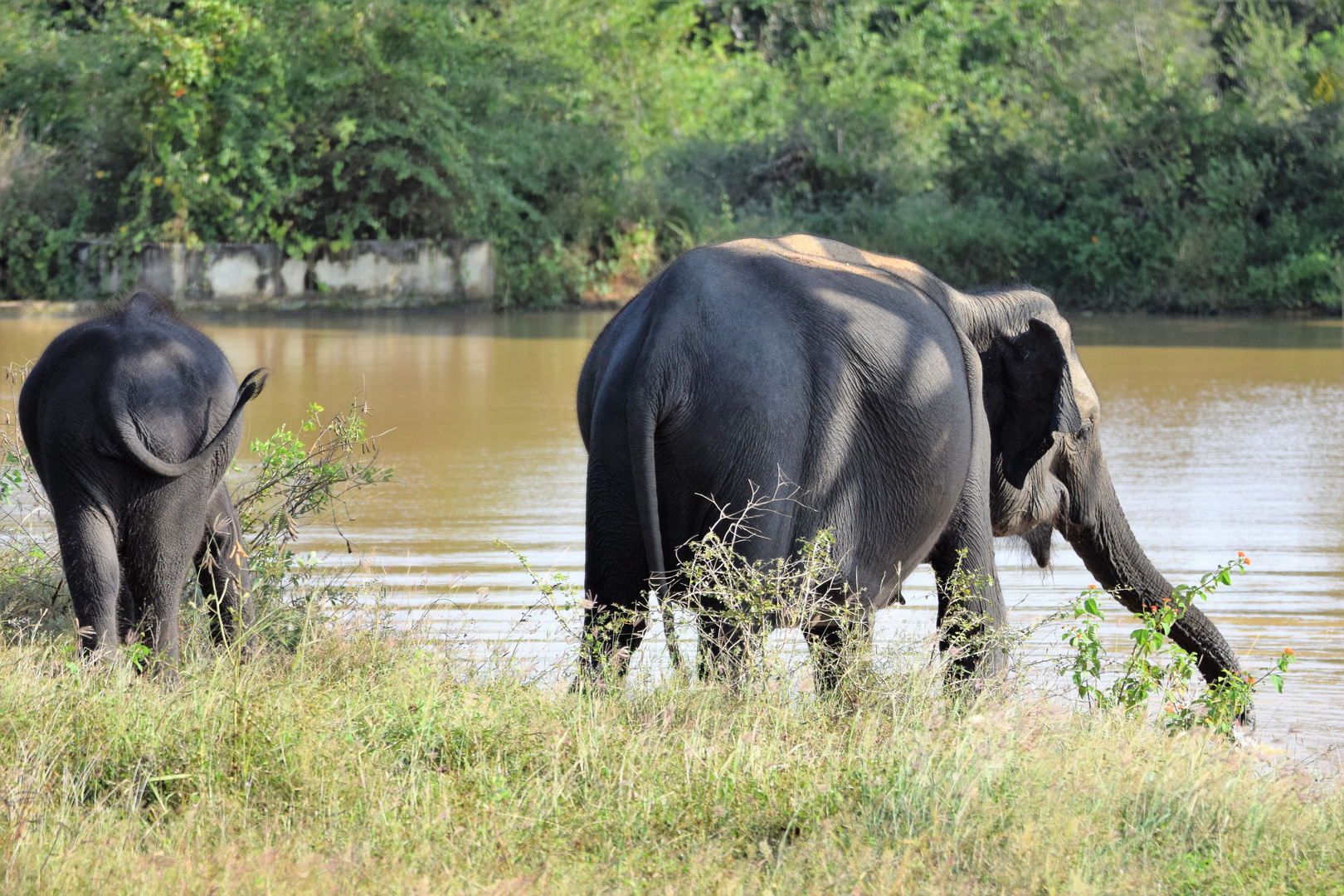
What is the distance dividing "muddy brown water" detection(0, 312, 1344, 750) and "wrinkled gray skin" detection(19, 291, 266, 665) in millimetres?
1017

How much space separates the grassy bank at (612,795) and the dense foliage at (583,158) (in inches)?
836

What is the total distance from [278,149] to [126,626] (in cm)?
2136

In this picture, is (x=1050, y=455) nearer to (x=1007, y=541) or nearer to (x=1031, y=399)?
(x=1031, y=399)

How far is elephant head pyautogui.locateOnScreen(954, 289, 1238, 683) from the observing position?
5398mm

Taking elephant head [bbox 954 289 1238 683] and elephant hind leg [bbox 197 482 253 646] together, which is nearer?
elephant hind leg [bbox 197 482 253 646]

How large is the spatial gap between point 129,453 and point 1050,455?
3211 millimetres

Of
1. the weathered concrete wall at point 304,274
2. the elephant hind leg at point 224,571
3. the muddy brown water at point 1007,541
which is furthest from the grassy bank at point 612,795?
the weathered concrete wall at point 304,274

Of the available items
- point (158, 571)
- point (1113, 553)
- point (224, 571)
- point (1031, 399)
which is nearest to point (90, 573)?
point (158, 571)

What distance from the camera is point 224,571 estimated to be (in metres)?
5.25

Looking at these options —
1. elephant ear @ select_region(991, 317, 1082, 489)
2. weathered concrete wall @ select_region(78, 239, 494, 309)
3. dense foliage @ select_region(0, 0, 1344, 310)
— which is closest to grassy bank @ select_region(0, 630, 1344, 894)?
elephant ear @ select_region(991, 317, 1082, 489)

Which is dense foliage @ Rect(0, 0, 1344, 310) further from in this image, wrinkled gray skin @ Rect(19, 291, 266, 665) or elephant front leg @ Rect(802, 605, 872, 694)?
elephant front leg @ Rect(802, 605, 872, 694)

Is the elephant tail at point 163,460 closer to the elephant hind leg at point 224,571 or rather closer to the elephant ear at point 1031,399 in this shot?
the elephant hind leg at point 224,571

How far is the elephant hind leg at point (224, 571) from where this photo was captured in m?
5.17

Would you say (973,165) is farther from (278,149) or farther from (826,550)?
(826,550)
